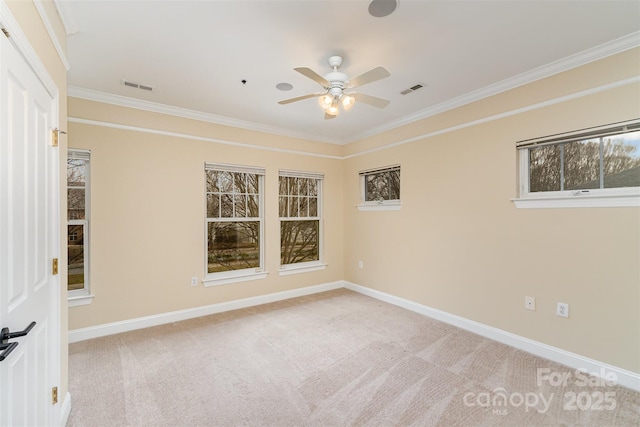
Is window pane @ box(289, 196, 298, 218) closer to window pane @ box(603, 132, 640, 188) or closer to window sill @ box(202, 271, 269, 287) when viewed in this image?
window sill @ box(202, 271, 269, 287)

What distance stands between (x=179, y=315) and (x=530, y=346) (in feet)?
12.8

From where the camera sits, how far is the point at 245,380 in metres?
2.29

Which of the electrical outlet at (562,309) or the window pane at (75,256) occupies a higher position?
the window pane at (75,256)

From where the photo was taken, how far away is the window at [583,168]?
7.36 feet

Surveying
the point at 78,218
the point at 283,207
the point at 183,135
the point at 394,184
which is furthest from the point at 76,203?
the point at 394,184

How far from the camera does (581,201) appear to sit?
243cm

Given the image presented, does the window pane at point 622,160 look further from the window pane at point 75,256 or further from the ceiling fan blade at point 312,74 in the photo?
the window pane at point 75,256

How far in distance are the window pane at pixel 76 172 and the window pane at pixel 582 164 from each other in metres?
4.91

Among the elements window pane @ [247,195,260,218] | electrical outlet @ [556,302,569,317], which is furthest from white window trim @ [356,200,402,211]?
electrical outlet @ [556,302,569,317]

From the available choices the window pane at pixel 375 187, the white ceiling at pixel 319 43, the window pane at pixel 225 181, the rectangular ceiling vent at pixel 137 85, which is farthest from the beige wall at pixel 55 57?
the window pane at pixel 375 187

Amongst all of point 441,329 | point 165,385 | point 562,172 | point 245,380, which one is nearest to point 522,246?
point 562,172

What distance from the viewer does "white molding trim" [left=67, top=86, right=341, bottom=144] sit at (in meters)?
3.03

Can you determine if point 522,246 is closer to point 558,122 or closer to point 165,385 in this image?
point 558,122

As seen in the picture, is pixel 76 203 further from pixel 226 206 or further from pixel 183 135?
pixel 226 206
